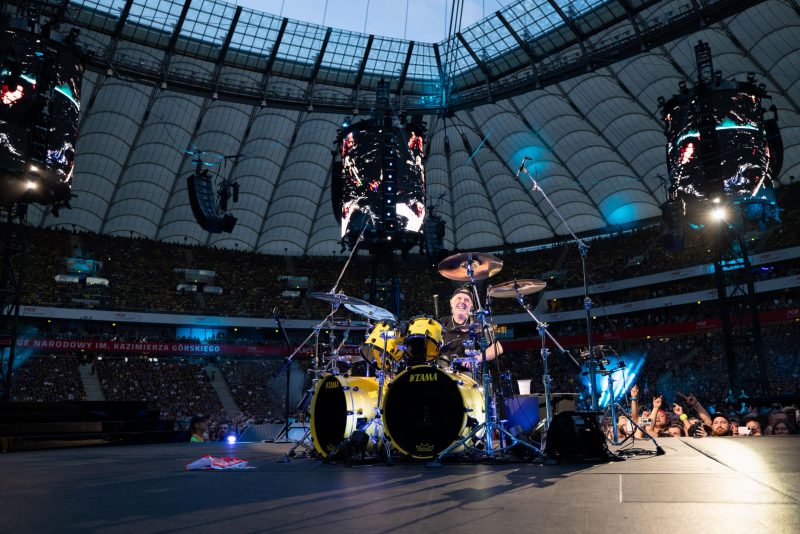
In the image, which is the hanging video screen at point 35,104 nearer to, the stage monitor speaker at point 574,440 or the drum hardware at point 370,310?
the drum hardware at point 370,310

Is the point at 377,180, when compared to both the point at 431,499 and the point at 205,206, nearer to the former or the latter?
the point at 205,206

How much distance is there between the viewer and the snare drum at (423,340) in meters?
8.91

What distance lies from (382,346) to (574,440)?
11.9ft

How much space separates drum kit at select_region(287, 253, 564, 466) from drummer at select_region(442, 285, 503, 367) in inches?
2.1

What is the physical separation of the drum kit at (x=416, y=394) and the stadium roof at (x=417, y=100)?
722 inches

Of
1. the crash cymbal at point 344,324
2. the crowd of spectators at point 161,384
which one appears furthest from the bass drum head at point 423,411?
the crowd of spectators at point 161,384

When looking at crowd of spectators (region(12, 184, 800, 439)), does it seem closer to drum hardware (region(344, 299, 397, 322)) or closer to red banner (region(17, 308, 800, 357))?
red banner (region(17, 308, 800, 357))

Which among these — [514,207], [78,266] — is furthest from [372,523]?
[78,266]

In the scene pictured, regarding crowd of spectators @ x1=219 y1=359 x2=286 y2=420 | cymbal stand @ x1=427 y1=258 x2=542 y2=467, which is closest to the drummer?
cymbal stand @ x1=427 y1=258 x2=542 y2=467

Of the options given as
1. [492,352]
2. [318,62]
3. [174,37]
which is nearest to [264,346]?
[318,62]

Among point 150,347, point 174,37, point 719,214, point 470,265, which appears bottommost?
point 470,265

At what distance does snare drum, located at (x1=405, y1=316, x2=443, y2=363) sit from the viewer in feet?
29.2

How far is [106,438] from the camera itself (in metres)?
15.5

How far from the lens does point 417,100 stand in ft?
103
